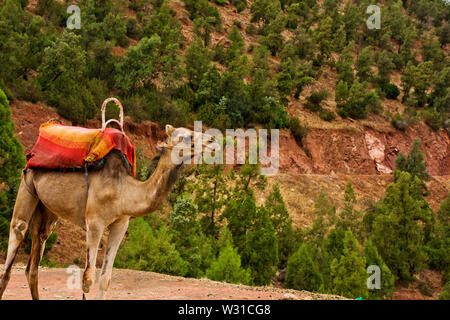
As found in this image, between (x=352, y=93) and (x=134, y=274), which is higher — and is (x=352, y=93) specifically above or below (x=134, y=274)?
above

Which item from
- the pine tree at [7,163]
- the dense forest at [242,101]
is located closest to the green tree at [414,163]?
the dense forest at [242,101]

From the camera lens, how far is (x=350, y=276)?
25.8 m

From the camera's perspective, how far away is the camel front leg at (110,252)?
7.45 meters

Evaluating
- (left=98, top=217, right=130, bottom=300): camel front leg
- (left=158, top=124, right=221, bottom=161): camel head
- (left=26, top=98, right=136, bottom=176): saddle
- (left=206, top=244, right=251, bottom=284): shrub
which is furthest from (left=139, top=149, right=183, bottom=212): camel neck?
(left=206, top=244, right=251, bottom=284): shrub

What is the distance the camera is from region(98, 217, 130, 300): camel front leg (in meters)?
7.45

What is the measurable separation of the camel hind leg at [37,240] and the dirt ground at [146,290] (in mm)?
1053

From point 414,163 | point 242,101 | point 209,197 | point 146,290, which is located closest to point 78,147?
point 146,290

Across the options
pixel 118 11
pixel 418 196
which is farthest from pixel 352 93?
pixel 118 11

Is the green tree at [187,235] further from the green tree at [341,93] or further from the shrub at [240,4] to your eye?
the shrub at [240,4]

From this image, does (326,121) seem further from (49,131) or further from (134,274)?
(49,131)

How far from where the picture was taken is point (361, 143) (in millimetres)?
58281

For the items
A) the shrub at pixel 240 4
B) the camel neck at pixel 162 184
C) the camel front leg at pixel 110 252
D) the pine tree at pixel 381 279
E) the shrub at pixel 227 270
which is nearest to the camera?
the camel neck at pixel 162 184

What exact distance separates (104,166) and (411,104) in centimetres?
6476

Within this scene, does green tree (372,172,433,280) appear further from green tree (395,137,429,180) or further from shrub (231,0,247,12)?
shrub (231,0,247,12)
